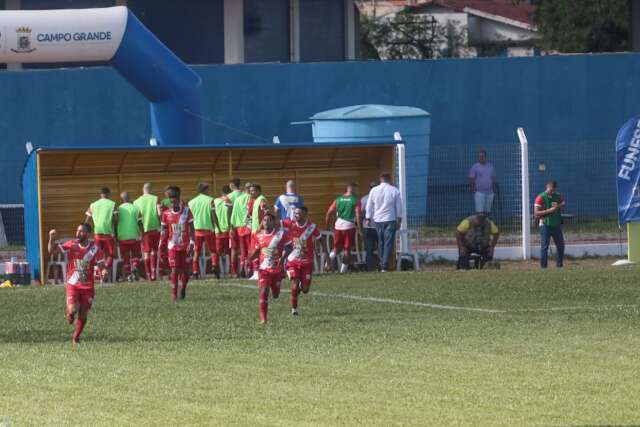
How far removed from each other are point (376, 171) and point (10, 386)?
16.6m

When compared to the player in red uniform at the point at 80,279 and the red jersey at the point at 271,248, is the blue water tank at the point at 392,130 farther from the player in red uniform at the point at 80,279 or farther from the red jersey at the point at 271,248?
the player in red uniform at the point at 80,279

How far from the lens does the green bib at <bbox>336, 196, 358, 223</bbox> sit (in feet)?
92.6

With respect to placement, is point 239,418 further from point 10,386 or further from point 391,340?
point 391,340

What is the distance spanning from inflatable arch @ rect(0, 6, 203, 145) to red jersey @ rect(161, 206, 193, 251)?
4.79m

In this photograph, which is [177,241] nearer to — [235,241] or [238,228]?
A: [238,228]

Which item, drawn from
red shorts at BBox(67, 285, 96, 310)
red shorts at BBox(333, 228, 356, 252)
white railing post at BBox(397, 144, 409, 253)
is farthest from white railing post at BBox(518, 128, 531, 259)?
red shorts at BBox(67, 285, 96, 310)

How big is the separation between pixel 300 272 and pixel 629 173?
10.5 meters

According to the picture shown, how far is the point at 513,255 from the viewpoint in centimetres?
3080

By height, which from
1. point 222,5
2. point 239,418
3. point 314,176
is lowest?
point 239,418

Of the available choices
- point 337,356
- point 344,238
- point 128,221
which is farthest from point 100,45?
point 337,356

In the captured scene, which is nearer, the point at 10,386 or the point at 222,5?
the point at 10,386

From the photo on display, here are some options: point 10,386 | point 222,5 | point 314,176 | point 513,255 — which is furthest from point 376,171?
point 10,386

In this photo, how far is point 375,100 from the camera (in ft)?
113

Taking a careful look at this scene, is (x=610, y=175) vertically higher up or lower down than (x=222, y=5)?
lower down
